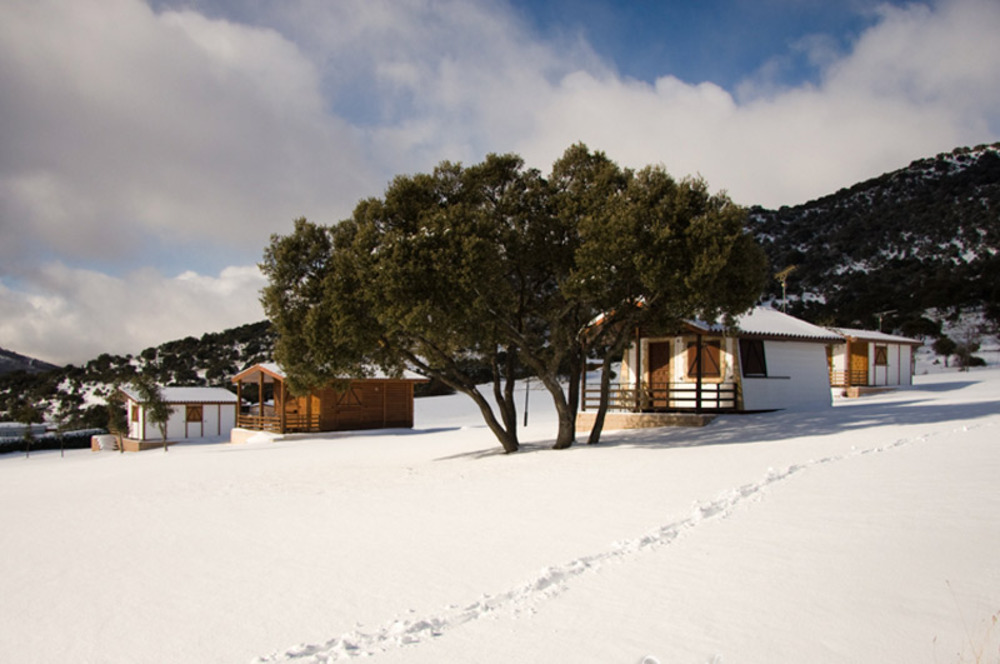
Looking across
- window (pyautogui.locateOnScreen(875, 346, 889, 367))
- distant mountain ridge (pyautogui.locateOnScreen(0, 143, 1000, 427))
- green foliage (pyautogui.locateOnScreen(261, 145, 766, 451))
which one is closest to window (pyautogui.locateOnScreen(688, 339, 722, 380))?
green foliage (pyautogui.locateOnScreen(261, 145, 766, 451))

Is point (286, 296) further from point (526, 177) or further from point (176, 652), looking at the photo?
point (176, 652)

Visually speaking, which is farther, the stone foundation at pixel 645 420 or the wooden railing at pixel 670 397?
the wooden railing at pixel 670 397

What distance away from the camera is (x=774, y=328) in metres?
23.8

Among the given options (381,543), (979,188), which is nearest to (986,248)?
(979,188)

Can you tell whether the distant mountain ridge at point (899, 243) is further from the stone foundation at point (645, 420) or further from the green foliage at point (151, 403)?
the green foliage at point (151, 403)

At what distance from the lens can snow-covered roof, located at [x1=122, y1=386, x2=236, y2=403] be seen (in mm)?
41750

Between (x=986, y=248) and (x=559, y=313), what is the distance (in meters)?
72.7

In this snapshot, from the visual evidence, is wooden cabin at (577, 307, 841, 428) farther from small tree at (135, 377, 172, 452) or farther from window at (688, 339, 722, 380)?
small tree at (135, 377, 172, 452)

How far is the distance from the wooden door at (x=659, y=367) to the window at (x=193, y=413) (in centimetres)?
3024

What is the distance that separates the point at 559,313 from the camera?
1753cm

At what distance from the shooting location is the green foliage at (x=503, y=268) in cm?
1491

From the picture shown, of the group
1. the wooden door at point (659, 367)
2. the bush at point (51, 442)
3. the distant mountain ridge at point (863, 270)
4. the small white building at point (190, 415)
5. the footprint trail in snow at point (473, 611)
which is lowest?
the bush at point (51, 442)

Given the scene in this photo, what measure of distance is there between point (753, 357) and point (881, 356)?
57.7 feet

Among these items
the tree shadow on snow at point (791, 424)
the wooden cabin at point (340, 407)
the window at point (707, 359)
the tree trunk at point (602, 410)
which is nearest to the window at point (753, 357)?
the window at point (707, 359)
